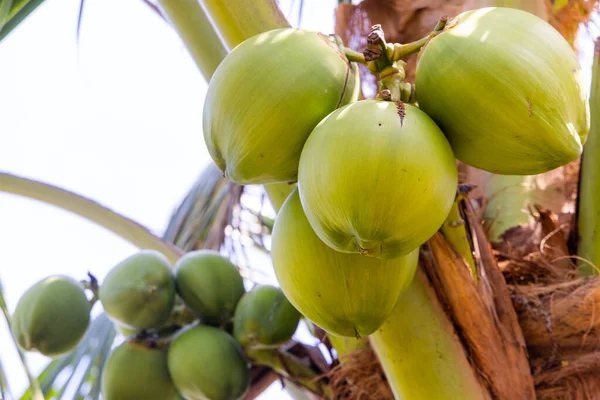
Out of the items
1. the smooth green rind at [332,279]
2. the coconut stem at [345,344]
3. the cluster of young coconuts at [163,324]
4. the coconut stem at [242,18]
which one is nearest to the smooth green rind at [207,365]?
the cluster of young coconuts at [163,324]

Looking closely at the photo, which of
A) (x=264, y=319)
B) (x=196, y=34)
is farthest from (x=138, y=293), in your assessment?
(x=196, y=34)

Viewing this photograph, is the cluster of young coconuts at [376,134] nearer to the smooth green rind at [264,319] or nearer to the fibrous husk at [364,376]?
the fibrous husk at [364,376]

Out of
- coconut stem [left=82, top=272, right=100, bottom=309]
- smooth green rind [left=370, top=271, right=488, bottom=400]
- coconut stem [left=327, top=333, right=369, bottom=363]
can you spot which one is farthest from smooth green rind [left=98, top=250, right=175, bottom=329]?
smooth green rind [left=370, top=271, right=488, bottom=400]

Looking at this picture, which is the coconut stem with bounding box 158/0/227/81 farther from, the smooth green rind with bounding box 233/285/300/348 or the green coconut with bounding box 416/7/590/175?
the green coconut with bounding box 416/7/590/175

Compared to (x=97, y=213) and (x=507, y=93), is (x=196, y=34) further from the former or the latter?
(x=507, y=93)

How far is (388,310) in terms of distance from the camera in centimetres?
104

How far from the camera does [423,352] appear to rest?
1.25m

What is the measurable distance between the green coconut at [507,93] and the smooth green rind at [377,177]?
58mm

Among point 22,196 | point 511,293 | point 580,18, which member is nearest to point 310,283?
point 511,293

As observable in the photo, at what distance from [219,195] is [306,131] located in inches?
55.1

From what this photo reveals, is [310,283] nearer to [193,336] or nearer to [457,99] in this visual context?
[457,99]

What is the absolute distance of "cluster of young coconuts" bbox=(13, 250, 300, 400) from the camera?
1.53m

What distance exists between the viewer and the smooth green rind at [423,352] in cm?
123

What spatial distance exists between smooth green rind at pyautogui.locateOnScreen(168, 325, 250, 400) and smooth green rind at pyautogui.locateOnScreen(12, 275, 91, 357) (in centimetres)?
22
